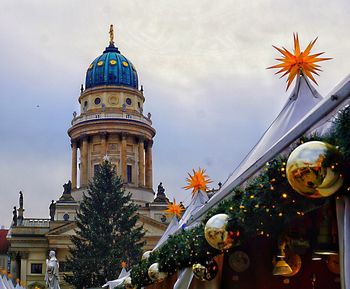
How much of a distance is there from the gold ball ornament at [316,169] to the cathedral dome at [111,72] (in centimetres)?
6418

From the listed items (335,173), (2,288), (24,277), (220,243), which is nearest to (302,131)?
(335,173)

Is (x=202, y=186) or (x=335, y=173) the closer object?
(x=335, y=173)

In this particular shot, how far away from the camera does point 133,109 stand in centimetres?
6825

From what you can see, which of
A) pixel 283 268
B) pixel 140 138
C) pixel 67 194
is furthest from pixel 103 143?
pixel 283 268

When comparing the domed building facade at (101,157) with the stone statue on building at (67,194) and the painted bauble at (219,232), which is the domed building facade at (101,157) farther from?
the painted bauble at (219,232)

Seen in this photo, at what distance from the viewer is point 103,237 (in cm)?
4544

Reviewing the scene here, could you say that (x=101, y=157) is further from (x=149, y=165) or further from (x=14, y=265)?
(x=14, y=265)

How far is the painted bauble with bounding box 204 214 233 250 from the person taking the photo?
269 inches

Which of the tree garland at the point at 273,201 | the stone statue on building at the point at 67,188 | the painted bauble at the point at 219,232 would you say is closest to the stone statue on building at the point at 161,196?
the stone statue on building at the point at 67,188

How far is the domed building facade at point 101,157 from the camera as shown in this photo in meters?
61.0

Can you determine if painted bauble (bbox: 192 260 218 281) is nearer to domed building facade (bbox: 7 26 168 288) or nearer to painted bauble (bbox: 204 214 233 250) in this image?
painted bauble (bbox: 204 214 233 250)

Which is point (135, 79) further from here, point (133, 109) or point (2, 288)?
point (2, 288)

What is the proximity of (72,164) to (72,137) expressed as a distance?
9.10 feet

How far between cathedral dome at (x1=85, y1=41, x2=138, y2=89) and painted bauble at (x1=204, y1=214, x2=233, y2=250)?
204 feet
